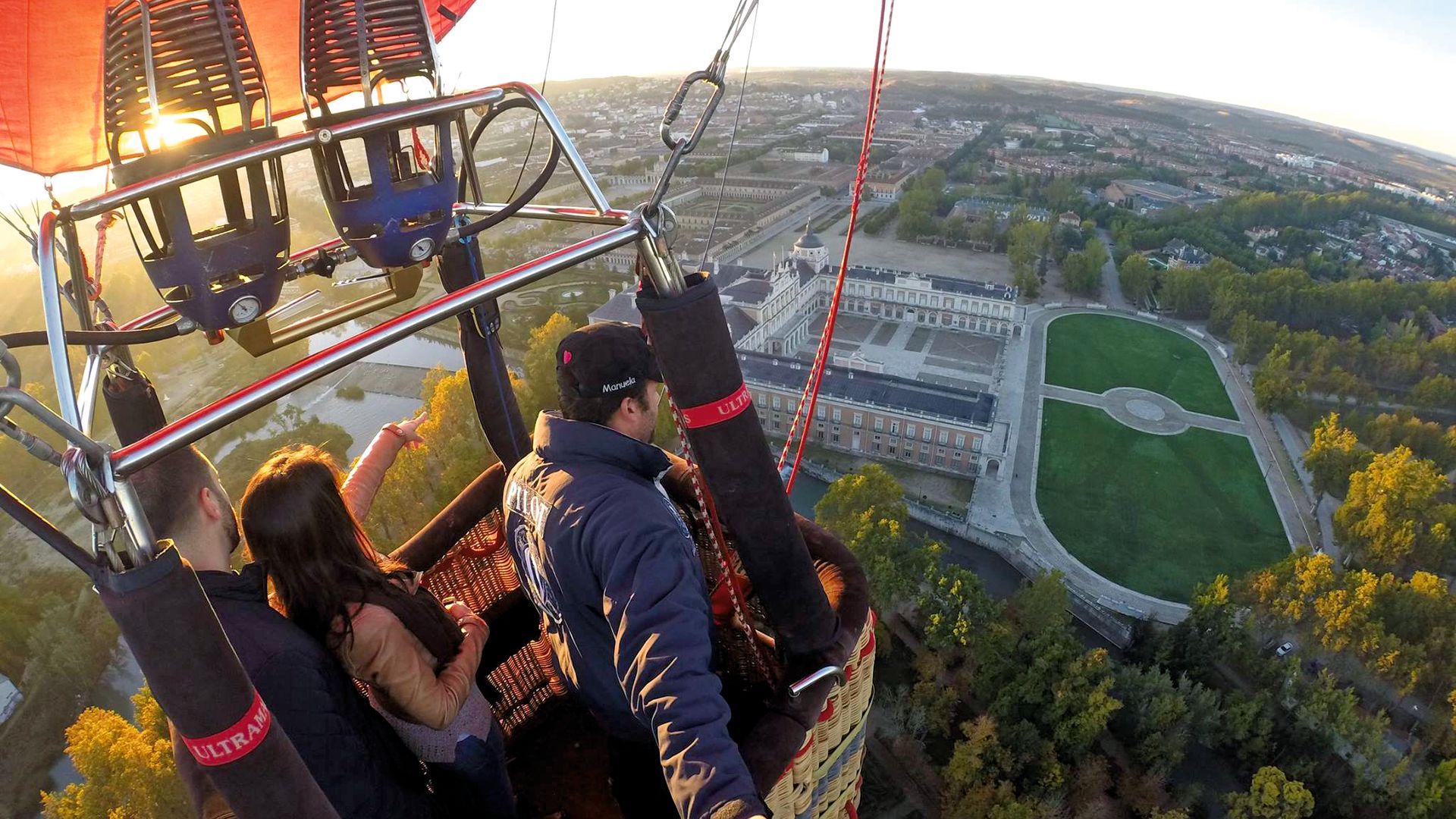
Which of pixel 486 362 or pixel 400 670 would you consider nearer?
pixel 400 670

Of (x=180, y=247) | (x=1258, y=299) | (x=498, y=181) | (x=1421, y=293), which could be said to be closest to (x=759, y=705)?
(x=180, y=247)

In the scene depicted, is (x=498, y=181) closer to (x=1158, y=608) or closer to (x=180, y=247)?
(x=1158, y=608)

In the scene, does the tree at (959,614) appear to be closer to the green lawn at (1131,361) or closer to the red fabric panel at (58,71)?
the red fabric panel at (58,71)

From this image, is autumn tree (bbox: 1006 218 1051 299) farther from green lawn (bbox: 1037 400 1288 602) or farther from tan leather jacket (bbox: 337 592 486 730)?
tan leather jacket (bbox: 337 592 486 730)

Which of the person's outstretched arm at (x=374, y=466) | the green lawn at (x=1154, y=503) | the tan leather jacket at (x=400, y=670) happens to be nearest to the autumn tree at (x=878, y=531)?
the green lawn at (x=1154, y=503)

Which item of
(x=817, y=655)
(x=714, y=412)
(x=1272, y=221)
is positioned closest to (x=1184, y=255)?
(x=1272, y=221)

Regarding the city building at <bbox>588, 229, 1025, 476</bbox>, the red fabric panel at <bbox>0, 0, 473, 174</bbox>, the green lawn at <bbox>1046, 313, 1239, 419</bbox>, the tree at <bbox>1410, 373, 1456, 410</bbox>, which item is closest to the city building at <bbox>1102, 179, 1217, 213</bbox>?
the green lawn at <bbox>1046, 313, 1239, 419</bbox>

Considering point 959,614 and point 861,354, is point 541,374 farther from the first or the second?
point 861,354
